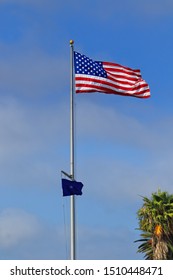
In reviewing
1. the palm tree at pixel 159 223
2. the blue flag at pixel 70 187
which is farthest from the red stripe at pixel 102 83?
the palm tree at pixel 159 223

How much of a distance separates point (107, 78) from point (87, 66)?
1.10m

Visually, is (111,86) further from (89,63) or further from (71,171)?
(71,171)

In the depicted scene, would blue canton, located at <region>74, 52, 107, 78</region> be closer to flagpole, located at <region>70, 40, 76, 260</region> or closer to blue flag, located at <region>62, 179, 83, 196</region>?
flagpole, located at <region>70, 40, 76, 260</region>

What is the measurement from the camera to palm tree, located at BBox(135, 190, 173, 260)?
62594mm

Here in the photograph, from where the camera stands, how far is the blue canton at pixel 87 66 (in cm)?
3381

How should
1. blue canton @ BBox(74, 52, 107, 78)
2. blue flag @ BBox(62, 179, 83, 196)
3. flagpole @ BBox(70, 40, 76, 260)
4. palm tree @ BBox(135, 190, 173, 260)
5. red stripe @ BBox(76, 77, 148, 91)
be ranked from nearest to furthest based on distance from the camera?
flagpole @ BBox(70, 40, 76, 260), blue flag @ BBox(62, 179, 83, 196), red stripe @ BBox(76, 77, 148, 91), blue canton @ BBox(74, 52, 107, 78), palm tree @ BBox(135, 190, 173, 260)

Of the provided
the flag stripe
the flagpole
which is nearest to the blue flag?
the flagpole

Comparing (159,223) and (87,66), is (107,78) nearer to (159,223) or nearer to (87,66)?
(87,66)

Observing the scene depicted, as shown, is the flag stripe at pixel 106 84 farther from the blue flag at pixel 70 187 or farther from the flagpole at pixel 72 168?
the blue flag at pixel 70 187

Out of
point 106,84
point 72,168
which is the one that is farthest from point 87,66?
point 72,168

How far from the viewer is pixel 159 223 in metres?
63.1

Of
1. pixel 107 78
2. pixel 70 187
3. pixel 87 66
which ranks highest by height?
pixel 87 66
